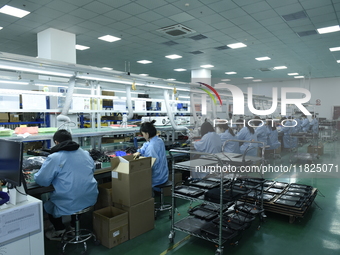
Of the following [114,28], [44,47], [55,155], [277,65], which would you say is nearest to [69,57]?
[44,47]

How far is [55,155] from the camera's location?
2152mm

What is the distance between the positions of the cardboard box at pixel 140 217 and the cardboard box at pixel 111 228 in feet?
0.17

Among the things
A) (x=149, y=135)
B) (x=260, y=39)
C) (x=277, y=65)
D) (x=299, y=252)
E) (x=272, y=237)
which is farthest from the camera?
(x=277, y=65)

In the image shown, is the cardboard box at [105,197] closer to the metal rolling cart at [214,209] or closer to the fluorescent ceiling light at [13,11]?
the metal rolling cart at [214,209]

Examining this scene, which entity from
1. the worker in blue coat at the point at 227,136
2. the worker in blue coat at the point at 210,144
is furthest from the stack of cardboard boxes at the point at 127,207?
the worker in blue coat at the point at 227,136

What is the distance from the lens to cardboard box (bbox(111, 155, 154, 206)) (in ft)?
8.18

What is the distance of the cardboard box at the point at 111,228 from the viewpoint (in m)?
2.33

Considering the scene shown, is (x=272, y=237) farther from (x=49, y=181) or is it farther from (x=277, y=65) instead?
(x=277, y=65)

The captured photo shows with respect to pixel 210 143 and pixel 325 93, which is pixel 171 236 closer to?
pixel 210 143

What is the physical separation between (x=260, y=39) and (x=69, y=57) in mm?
4869

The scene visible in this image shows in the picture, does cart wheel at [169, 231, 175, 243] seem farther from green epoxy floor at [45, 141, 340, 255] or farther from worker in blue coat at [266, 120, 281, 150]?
worker in blue coat at [266, 120, 281, 150]

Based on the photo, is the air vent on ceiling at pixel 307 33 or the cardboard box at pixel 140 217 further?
the air vent on ceiling at pixel 307 33

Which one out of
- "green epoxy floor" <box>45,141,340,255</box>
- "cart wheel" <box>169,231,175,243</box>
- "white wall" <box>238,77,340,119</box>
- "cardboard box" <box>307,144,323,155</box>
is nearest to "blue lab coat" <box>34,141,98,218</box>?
Answer: "green epoxy floor" <box>45,141,340,255</box>

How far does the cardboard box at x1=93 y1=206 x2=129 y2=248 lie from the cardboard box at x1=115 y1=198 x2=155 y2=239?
0.05m
